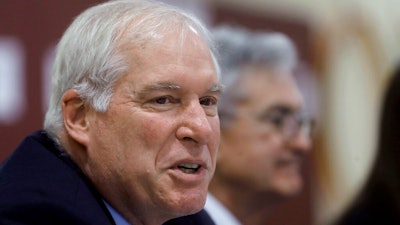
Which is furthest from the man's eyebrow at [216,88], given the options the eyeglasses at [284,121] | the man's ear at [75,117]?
the eyeglasses at [284,121]

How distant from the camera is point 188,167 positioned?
9.15 feet

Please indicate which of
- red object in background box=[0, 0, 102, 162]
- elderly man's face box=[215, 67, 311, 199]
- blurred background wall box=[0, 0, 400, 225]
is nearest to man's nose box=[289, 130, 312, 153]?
elderly man's face box=[215, 67, 311, 199]

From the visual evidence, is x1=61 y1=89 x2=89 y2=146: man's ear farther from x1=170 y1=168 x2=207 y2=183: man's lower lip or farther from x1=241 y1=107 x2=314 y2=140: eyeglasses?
x1=241 y1=107 x2=314 y2=140: eyeglasses

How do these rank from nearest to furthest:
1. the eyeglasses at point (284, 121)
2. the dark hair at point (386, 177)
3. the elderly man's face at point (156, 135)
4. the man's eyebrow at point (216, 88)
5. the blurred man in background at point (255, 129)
A: the elderly man's face at point (156, 135) → the man's eyebrow at point (216, 88) → the dark hair at point (386, 177) → the blurred man in background at point (255, 129) → the eyeglasses at point (284, 121)

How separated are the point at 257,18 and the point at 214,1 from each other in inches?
18.3

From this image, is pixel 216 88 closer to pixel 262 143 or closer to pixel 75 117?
pixel 75 117

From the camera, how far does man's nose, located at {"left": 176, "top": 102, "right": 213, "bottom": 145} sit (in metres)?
2.76

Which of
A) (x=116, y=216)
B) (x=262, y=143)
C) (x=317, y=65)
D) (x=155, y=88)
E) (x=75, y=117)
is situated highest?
(x=155, y=88)

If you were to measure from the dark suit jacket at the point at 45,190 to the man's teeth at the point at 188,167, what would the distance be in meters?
0.23

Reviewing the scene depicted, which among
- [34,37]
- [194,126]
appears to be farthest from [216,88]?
[34,37]

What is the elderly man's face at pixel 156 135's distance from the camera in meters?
2.76

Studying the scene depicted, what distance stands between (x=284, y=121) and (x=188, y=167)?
2.09m

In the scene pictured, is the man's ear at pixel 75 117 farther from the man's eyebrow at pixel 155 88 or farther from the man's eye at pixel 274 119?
the man's eye at pixel 274 119

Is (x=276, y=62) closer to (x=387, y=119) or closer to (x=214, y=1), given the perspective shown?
(x=387, y=119)
